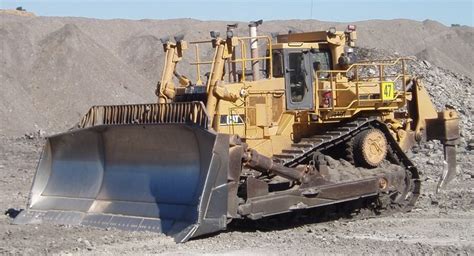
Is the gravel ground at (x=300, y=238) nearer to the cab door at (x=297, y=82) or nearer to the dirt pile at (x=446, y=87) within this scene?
the cab door at (x=297, y=82)

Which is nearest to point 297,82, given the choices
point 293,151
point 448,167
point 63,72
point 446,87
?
point 293,151

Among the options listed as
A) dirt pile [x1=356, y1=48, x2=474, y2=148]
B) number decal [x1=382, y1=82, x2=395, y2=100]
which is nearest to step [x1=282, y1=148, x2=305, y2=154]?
number decal [x1=382, y1=82, x2=395, y2=100]

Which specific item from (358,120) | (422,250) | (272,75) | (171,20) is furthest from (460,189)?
(171,20)

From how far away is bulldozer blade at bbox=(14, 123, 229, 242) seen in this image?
39.0ft

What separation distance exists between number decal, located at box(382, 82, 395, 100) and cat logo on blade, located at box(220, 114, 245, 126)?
2735 mm

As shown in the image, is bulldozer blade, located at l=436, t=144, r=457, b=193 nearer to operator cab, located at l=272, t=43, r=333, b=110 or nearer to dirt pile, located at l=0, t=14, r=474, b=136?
operator cab, located at l=272, t=43, r=333, b=110

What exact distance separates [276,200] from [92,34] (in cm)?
4578

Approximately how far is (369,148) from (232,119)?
100 inches

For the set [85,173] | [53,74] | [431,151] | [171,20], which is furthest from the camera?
[171,20]

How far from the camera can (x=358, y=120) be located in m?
14.6

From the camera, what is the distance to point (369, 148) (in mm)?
14594

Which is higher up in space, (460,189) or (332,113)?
(332,113)

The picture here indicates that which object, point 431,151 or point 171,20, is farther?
point 171,20

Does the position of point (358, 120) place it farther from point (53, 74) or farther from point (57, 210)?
point (53, 74)
